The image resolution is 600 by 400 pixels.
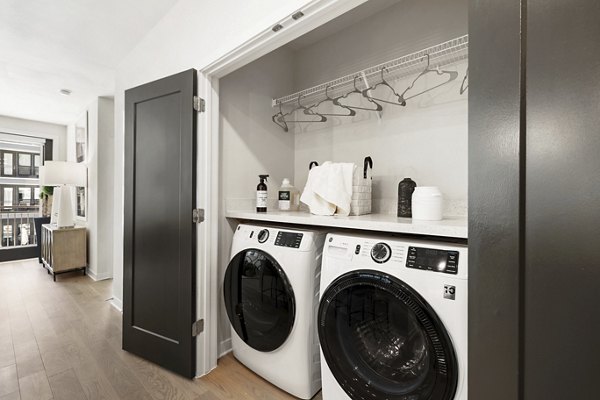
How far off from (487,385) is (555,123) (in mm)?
599

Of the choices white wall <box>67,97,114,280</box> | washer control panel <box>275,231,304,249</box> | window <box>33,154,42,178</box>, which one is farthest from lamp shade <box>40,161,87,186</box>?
washer control panel <box>275,231,304,249</box>

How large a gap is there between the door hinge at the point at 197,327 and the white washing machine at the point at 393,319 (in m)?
0.86

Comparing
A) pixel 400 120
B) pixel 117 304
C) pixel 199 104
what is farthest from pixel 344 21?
pixel 117 304

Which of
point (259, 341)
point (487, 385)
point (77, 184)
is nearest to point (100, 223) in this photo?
point (77, 184)

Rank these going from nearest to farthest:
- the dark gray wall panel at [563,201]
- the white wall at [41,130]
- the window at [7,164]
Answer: the dark gray wall panel at [563,201] → the white wall at [41,130] → the window at [7,164]

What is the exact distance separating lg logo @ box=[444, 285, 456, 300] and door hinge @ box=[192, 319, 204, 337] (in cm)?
148

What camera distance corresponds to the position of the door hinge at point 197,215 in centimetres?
175

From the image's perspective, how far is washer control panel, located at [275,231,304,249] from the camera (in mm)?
1552

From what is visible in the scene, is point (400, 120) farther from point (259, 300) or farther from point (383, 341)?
point (259, 300)

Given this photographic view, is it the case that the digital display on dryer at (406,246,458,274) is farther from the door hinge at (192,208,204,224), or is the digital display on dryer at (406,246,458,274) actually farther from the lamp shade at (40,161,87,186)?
the lamp shade at (40,161,87,186)

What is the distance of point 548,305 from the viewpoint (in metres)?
0.56

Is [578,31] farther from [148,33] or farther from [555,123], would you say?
[148,33]

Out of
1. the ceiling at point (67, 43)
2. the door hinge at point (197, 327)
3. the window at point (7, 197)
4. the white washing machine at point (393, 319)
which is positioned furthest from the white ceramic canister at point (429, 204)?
the window at point (7, 197)

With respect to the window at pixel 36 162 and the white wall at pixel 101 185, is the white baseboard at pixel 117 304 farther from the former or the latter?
the window at pixel 36 162
